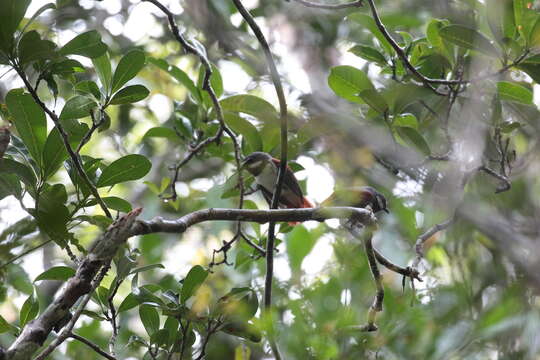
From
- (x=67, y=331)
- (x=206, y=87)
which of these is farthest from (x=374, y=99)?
(x=67, y=331)

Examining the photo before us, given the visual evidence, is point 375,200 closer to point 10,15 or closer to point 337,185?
point 337,185

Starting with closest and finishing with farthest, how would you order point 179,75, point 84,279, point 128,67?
point 84,279 → point 128,67 → point 179,75

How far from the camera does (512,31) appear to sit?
7.36 ft

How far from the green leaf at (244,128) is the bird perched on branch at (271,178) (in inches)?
3.5

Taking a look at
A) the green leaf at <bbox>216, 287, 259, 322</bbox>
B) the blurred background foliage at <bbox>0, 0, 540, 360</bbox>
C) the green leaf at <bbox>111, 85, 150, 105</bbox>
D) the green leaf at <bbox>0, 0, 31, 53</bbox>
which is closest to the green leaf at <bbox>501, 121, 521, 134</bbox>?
the blurred background foliage at <bbox>0, 0, 540, 360</bbox>

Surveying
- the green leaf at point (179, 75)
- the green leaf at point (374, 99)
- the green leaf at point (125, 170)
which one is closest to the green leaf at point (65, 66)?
the green leaf at point (125, 170)

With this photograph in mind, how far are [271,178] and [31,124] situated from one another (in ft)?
5.12

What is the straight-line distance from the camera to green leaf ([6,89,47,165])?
172cm

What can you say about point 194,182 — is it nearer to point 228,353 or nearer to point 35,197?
point 228,353

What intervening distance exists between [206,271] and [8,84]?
8.20ft

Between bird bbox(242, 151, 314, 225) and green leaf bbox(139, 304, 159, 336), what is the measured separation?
894mm

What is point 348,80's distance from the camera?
232 centimetres

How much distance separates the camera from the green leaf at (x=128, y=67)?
72.0 inches

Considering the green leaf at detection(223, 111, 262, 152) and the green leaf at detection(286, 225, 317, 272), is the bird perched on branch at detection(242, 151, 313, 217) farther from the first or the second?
the green leaf at detection(286, 225, 317, 272)
